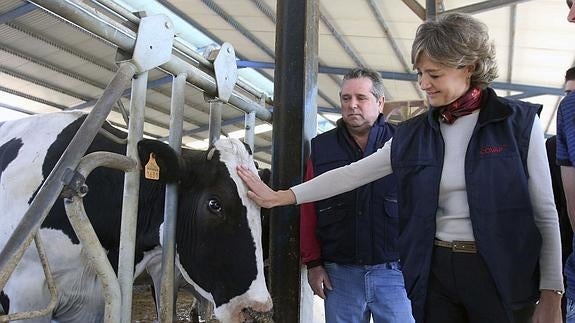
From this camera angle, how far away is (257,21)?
7.31 metres

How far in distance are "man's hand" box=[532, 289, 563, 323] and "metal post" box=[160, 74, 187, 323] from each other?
133cm

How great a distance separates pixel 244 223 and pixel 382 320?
2.34ft

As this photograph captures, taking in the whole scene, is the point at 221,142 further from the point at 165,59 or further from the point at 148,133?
the point at 148,133

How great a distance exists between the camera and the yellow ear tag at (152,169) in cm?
202

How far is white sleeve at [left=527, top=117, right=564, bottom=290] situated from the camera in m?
1.43

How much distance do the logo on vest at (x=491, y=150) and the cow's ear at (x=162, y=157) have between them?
1.20 metres

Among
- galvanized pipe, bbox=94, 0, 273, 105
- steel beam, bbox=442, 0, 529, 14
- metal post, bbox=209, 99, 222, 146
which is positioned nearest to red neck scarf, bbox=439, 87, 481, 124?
galvanized pipe, bbox=94, 0, 273, 105

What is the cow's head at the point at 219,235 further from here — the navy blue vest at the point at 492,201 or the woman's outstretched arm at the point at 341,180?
the navy blue vest at the point at 492,201

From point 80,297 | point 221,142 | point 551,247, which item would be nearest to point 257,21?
point 221,142

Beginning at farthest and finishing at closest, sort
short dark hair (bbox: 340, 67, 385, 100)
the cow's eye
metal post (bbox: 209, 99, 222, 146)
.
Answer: metal post (bbox: 209, 99, 222, 146)
short dark hair (bbox: 340, 67, 385, 100)
the cow's eye

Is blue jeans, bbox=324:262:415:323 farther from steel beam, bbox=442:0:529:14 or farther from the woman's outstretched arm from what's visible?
steel beam, bbox=442:0:529:14

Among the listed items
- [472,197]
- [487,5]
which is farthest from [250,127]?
[487,5]

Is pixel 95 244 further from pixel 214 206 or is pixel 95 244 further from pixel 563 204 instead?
pixel 563 204

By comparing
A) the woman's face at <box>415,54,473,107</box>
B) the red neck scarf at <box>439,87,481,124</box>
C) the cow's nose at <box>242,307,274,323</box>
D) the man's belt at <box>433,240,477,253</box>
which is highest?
the woman's face at <box>415,54,473,107</box>
